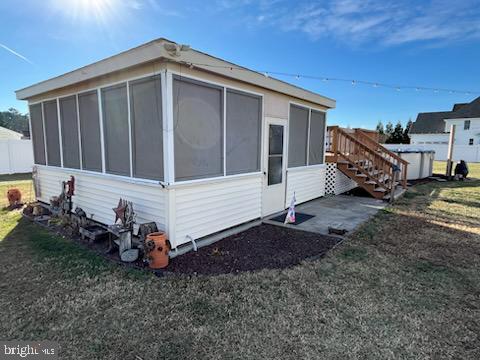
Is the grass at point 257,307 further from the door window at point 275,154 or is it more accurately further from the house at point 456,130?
the house at point 456,130

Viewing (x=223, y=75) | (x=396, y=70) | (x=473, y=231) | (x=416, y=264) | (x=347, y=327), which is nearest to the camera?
(x=347, y=327)

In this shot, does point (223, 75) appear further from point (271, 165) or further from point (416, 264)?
point (416, 264)

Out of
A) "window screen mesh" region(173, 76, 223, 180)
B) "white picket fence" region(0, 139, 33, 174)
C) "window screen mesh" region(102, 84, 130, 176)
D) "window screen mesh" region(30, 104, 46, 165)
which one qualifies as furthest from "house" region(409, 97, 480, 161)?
"white picket fence" region(0, 139, 33, 174)

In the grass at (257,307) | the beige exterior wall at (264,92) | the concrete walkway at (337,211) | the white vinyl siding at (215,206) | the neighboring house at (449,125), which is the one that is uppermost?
the neighboring house at (449,125)

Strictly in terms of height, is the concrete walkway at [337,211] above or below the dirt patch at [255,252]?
above

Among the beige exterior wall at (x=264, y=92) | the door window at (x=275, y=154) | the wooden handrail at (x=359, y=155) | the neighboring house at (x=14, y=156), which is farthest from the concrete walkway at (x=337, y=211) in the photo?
the neighboring house at (x=14, y=156)

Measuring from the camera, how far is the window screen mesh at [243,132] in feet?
15.8

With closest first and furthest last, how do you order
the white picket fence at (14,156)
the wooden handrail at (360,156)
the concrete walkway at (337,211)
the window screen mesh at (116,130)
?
the window screen mesh at (116,130)
the concrete walkway at (337,211)
the wooden handrail at (360,156)
the white picket fence at (14,156)

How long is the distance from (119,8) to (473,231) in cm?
862

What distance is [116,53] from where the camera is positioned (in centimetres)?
400

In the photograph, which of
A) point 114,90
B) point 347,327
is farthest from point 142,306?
point 114,90

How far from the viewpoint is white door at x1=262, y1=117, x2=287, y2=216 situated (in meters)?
5.81

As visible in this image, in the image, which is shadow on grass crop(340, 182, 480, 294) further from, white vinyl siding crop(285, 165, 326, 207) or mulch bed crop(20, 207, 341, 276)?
white vinyl siding crop(285, 165, 326, 207)

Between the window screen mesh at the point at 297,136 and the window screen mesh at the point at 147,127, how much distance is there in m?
3.61
